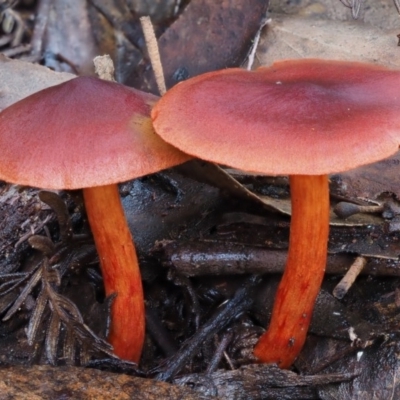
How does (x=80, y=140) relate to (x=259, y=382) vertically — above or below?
above

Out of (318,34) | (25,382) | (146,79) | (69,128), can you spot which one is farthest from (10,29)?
(25,382)

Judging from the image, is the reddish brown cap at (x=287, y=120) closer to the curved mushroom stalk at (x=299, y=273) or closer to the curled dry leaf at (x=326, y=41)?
the curved mushroom stalk at (x=299, y=273)

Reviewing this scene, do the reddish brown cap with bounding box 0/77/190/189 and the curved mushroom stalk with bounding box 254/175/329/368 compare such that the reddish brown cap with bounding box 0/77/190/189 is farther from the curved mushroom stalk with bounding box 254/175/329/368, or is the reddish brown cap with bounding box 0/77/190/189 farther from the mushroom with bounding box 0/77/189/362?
the curved mushroom stalk with bounding box 254/175/329/368

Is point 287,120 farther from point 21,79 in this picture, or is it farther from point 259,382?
point 21,79

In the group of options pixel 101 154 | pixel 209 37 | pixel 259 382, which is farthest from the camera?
pixel 209 37

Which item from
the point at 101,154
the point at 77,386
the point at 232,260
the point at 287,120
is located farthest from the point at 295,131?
the point at 77,386

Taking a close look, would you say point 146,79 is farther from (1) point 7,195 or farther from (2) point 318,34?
(1) point 7,195
